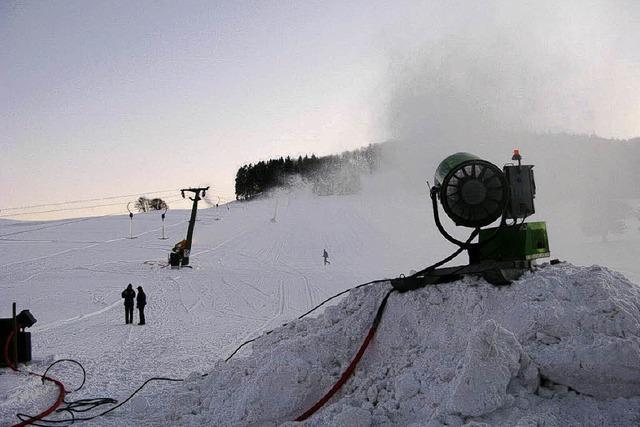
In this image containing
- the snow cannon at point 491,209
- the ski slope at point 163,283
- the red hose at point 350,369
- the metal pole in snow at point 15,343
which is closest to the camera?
the red hose at point 350,369

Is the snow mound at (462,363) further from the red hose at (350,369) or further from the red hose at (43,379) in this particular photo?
the red hose at (43,379)

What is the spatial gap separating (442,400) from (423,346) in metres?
1.06

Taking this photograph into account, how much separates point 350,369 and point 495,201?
8.37 feet

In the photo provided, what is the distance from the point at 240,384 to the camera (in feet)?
19.9

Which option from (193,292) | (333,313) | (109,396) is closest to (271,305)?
(193,292)

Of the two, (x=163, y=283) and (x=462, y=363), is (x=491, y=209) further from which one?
(x=163, y=283)

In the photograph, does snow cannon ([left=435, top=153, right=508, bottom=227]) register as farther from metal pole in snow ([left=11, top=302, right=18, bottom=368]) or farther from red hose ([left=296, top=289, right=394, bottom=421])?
metal pole in snow ([left=11, top=302, right=18, bottom=368])

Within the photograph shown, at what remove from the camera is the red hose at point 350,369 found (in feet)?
17.0

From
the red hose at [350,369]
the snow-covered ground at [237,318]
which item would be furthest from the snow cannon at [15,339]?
the red hose at [350,369]

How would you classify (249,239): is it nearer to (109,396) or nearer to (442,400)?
(109,396)

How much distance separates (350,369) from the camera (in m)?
5.42

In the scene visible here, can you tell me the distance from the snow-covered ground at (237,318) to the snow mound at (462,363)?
0.9 inches

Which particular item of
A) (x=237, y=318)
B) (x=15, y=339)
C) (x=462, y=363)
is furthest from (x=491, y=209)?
(x=237, y=318)

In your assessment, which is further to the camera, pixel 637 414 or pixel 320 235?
pixel 320 235
